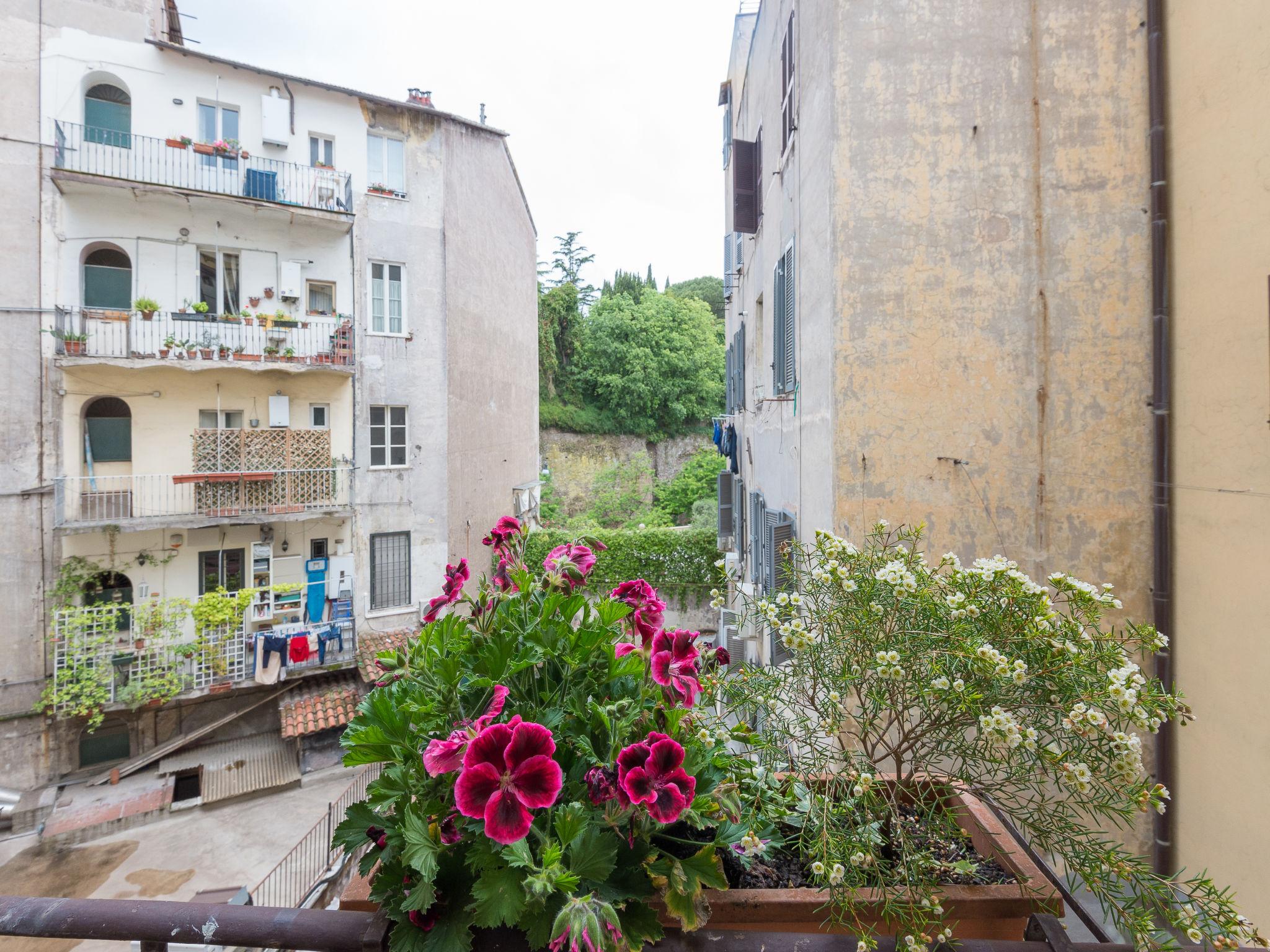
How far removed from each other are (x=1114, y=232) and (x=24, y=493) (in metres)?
15.2

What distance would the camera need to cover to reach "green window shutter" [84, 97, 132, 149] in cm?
1063

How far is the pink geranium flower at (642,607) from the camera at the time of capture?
167 cm

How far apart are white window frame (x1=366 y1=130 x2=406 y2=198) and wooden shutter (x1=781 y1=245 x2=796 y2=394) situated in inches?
388

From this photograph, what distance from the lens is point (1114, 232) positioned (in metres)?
4.68

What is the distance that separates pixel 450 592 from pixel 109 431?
12.5 meters

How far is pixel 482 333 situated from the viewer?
48.8ft

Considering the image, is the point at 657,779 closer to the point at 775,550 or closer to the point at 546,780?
the point at 546,780

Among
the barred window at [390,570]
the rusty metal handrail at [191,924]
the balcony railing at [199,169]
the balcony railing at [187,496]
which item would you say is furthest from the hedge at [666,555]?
the rusty metal handrail at [191,924]

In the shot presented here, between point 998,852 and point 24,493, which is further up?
point 24,493

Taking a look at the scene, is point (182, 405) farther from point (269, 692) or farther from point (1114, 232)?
point (1114, 232)

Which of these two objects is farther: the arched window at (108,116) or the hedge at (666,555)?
the hedge at (666,555)

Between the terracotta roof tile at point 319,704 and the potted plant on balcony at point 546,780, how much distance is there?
34.9 ft

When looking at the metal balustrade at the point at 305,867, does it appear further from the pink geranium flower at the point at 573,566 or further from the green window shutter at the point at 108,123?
the green window shutter at the point at 108,123

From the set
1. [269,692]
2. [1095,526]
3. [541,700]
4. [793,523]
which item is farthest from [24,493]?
[1095,526]
